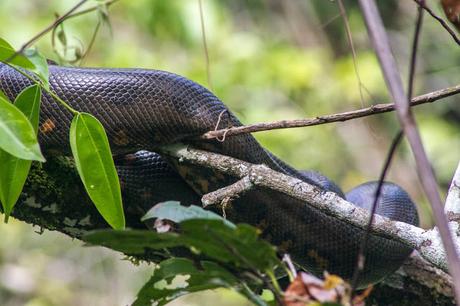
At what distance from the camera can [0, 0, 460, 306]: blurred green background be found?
18.5ft

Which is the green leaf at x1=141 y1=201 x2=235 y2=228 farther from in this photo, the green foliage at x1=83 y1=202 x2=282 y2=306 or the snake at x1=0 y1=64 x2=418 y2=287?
the snake at x1=0 y1=64 x2=418 y2=287

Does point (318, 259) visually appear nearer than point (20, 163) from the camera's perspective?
No

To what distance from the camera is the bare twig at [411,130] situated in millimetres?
959

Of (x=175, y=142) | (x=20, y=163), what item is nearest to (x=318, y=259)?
(x=175, y=142)

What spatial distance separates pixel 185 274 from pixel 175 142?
1183 millimetres

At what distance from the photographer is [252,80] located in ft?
20.5

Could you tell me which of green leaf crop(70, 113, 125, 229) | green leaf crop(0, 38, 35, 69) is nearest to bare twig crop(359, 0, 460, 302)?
green leaf crop(0, 38, 35, 69)

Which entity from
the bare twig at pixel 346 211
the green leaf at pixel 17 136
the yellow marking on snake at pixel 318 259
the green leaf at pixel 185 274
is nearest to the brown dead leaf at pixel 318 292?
the green leaf at pixel 185 274

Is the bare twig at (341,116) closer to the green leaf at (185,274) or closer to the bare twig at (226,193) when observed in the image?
the bare twig at (226,193)

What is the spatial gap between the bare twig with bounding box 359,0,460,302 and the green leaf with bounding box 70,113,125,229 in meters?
1.03

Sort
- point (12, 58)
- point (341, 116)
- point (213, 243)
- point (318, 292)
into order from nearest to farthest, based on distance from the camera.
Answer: point (318, 292)
point (213, 243)
point (12, 58)
point (341, 116)

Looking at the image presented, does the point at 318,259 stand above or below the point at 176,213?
below

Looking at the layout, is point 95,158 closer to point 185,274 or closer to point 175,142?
point 185,274

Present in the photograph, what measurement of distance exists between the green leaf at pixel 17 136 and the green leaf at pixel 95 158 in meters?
0.32
